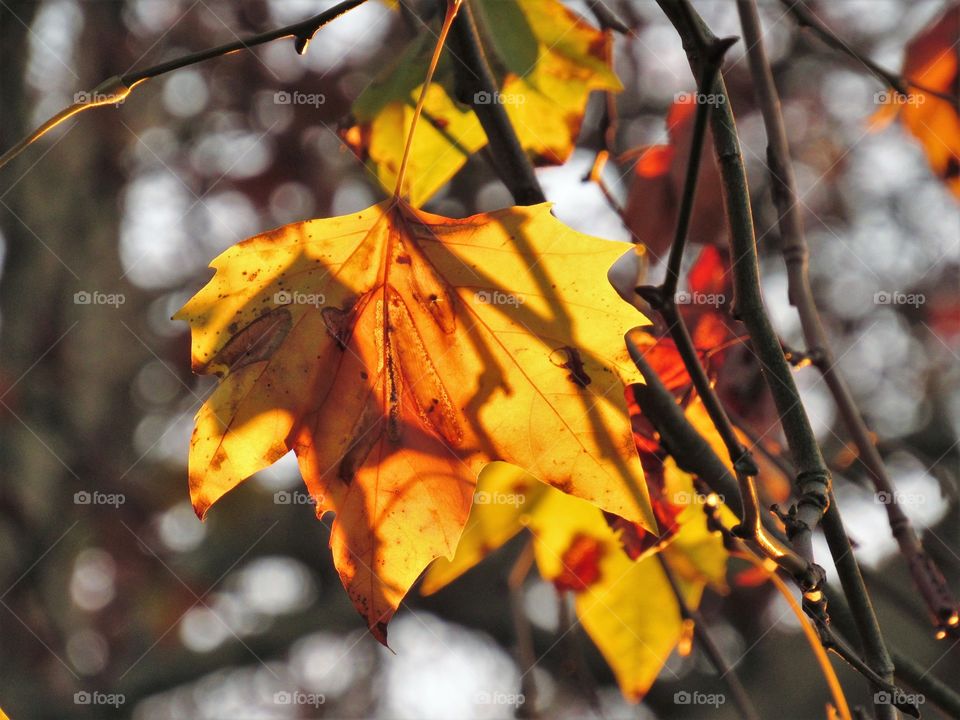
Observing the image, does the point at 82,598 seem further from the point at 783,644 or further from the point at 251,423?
the point at 251,423

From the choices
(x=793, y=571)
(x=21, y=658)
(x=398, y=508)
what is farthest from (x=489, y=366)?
(x=21, y=658)

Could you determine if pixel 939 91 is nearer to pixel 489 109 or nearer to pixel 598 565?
pixel 489 109

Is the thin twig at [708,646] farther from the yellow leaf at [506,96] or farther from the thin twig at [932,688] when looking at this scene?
the yellow leaf at [506,96]

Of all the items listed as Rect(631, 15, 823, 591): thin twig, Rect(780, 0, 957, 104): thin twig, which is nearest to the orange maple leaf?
Rect(780, 0, 957, 104): thin twig

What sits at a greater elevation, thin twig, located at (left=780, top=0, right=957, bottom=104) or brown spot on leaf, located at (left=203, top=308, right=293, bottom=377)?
thin twig, located at (left=780, top=0, right=957, bottom=104)

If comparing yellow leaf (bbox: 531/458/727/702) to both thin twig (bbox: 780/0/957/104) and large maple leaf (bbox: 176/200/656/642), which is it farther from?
thin twig (bbox: 780/0/957/104)

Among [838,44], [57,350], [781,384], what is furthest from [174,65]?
[57,350]

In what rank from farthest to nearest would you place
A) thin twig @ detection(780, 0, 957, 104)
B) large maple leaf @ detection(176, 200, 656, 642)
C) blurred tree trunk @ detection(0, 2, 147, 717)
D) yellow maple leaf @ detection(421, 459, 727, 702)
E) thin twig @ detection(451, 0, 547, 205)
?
blurred tree trunk @ detection(0, 2, 147, 717), yellow maple leaf @ detection(421, 459, 727, 702), thin twig @ detection(780, 0, 957, 104), thin twig @ detection(451, 0, 547, 205), large maple leaf @ detection(176, 200, 656, 642)
